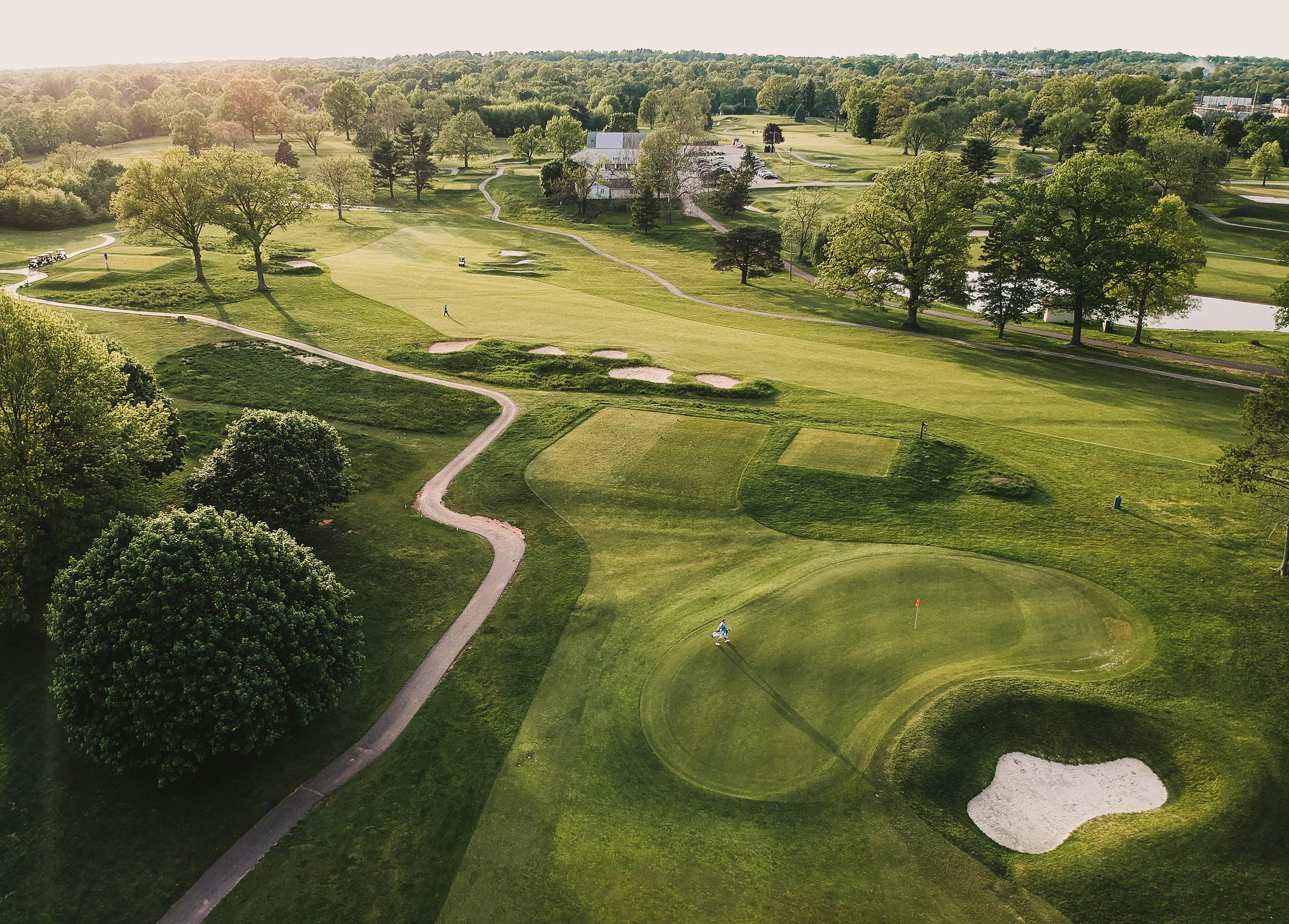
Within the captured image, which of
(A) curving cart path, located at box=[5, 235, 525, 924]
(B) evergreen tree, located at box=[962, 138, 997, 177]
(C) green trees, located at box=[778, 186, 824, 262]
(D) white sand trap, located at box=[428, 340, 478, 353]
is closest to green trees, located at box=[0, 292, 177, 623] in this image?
(A) curving cart path, located at box=[5, 235, 525, 924]

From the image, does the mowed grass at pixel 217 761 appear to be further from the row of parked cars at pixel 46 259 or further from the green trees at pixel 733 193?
the green trees at pixel 733 193

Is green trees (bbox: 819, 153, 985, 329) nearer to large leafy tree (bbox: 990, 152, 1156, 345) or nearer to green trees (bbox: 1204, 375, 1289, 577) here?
large leafy tree (bbox: 990, 152, 1156, 345)

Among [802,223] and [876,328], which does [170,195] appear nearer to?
[802,223]

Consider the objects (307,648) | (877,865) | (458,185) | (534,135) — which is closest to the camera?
(877,865)

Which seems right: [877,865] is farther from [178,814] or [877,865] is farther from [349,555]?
[349,555]

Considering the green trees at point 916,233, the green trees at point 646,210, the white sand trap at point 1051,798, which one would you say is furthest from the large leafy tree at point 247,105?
the white sand trap at point 1051,798

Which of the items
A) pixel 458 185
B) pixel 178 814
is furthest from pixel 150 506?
pixel 458 185

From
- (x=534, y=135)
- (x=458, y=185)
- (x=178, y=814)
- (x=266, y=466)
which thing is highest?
(x=534, y=135)
